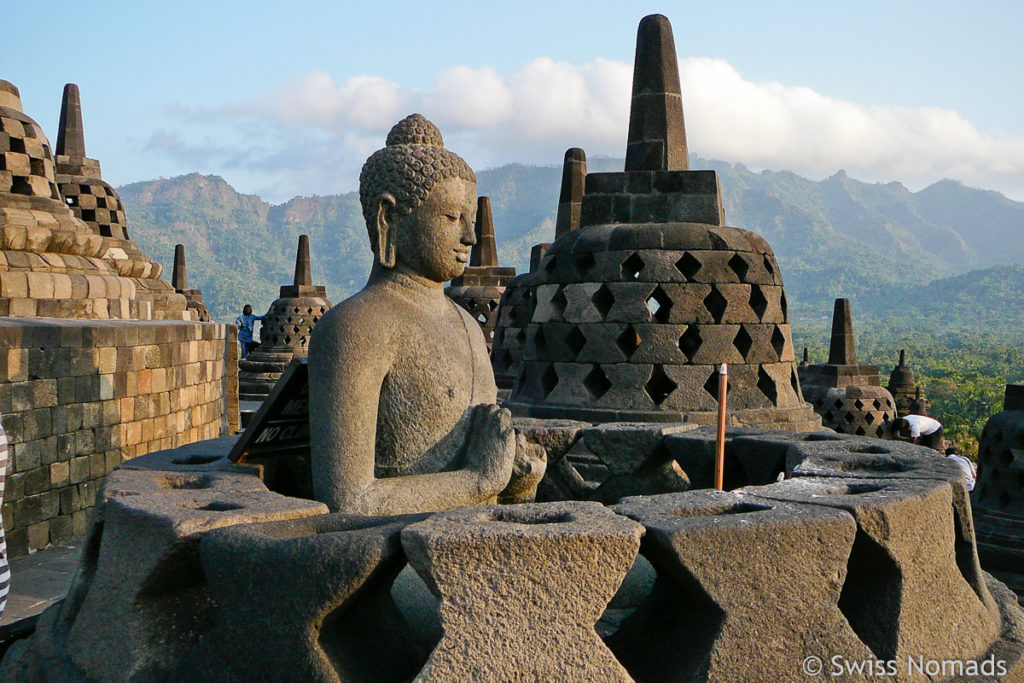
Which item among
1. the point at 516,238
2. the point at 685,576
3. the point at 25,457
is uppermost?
the point at 516,238

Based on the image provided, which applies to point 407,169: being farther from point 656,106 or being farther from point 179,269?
point 179,269

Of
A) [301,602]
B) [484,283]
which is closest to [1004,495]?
[484,283]

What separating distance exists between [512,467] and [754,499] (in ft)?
2.65

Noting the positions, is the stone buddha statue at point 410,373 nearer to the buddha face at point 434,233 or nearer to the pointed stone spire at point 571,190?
the buddha face at point 434,233

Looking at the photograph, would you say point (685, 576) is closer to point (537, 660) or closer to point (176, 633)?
point (537, 660)

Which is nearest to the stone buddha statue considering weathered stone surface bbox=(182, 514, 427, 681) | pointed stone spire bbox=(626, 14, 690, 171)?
weathered stone surface bbox=(182, 514, 427, 681)

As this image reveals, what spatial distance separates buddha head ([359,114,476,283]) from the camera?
9.63 feet

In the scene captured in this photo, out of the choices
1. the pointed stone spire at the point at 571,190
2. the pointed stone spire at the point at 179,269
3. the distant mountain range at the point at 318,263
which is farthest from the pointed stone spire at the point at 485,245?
the distant mountain range at the point at 318,263

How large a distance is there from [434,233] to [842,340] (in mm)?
13359

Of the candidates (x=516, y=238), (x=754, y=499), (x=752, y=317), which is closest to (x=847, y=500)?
(x=754, y=499)

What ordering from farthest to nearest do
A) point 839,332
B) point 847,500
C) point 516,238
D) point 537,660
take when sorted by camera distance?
point 516,238, point 839,332, point 847,500, point 537,660

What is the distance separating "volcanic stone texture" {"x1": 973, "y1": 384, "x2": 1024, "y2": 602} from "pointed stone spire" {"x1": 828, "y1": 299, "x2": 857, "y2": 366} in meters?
5.96

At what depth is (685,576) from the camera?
2.15 metres

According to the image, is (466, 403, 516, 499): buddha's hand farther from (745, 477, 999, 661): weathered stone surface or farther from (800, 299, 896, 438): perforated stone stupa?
(800, 299, 896, 438): perforated stone stupa
